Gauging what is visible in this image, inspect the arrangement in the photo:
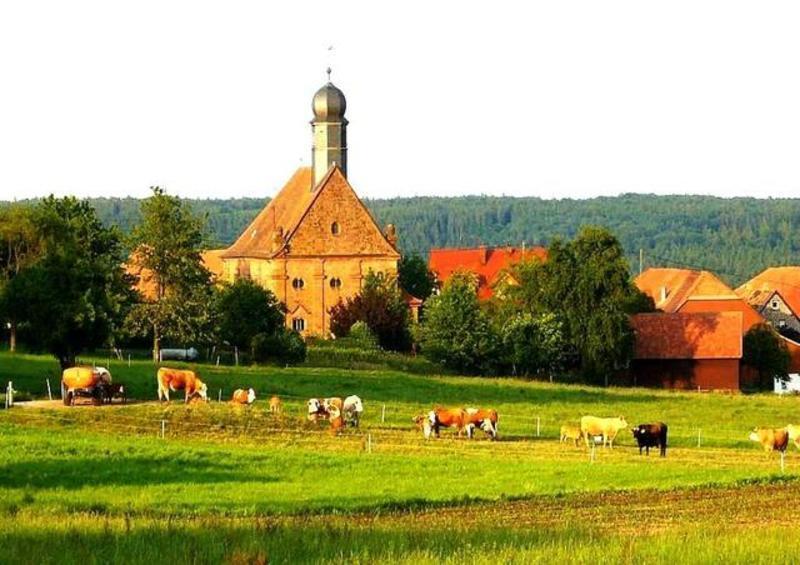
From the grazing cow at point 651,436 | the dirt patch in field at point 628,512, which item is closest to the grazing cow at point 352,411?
the grazing cow at point 651,436

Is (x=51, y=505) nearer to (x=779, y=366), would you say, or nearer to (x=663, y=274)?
(x=779, y=366)

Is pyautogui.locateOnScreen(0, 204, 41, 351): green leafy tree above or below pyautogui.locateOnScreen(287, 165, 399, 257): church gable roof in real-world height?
below

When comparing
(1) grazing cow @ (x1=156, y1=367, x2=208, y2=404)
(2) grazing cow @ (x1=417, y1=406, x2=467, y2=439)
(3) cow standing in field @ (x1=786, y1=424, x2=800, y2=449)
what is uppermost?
(1) grazing cow @ (x1=156, y1=367, x2=208, y2=404)

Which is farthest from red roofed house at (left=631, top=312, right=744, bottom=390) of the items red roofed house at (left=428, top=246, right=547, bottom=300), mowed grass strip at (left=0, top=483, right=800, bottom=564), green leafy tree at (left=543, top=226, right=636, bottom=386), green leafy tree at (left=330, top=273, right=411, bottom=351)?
mowed grass strip at (left=0, top=483, right=800, bottom=564)

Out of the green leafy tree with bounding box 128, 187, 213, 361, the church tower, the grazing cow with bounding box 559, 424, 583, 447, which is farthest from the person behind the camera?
the church tower

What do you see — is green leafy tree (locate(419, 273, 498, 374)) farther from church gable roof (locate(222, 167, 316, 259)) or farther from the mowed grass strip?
the mowed grass strip

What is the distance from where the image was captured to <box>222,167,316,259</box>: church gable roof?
359 ft

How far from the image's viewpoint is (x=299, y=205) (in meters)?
112

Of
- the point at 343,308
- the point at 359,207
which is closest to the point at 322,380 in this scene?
the point at 343,308

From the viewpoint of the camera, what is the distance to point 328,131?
4508 inches

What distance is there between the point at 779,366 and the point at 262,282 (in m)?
30.3

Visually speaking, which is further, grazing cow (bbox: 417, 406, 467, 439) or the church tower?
the church tower

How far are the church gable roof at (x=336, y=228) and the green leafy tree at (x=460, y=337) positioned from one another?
19473mm

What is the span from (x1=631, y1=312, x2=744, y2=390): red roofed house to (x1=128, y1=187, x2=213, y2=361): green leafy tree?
2516 centimetres
